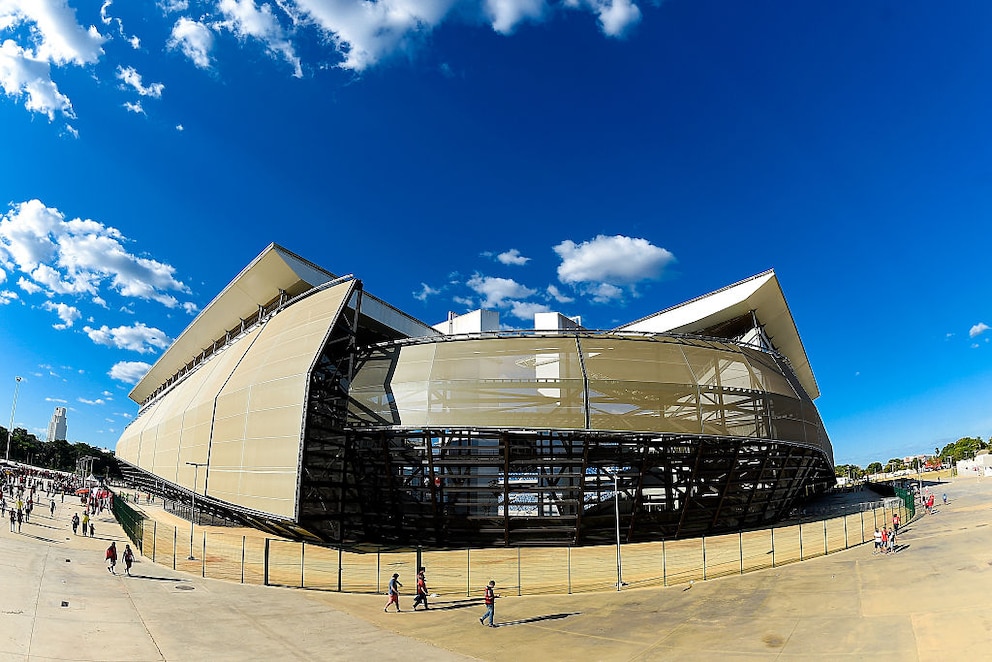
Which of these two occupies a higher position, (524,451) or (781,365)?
(781,365)

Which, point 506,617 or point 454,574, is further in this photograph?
point 454,574

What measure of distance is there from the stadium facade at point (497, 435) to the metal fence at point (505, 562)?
2040 millimetres

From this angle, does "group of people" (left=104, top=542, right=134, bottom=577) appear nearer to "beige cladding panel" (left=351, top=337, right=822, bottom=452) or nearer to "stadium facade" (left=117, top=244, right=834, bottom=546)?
"stadium facade" (left=117, top=244, right=834, bottom=546)

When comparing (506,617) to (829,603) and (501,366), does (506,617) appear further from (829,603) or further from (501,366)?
(501,366)

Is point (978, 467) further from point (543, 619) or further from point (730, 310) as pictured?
point (543, 619)

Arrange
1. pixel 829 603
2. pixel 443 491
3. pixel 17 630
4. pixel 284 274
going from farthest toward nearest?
pixel 284 274 → pixel 443 491 → pixel 829 603 → pixel 17 630

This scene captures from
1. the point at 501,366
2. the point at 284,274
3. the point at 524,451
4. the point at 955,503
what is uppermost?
the point at 284,274

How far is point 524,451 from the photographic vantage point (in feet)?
96.3

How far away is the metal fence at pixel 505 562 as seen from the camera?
2112cm

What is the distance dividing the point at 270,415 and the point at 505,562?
1392 centimetres

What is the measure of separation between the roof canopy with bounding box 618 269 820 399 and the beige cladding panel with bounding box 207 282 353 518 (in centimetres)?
2182

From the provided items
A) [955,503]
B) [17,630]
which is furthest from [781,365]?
[17,630]

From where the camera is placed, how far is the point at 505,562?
82.3 ft

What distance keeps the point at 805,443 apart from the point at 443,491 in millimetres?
21195
